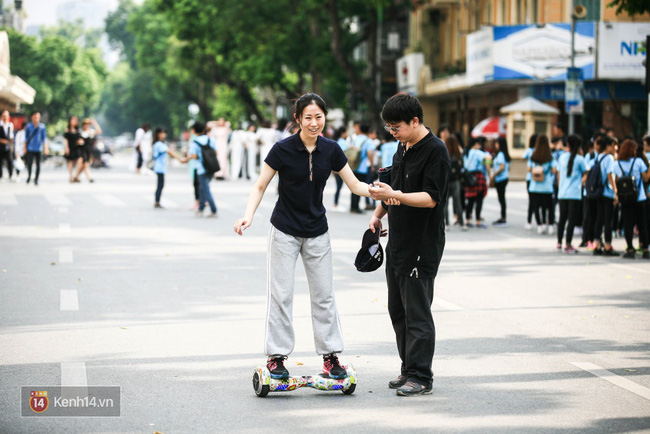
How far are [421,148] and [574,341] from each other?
2717mm

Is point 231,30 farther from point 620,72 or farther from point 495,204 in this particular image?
point 495,204

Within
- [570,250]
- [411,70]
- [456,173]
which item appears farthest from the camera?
[411,70]

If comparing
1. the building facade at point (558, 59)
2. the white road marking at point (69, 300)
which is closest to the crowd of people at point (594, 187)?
the white road marking at point (69, 300)

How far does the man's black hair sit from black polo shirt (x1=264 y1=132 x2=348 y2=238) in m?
0.49

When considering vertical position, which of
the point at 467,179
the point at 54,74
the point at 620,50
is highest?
the point at 54,74

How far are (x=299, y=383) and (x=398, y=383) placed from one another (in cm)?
61

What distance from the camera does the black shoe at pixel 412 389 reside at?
6.34 m

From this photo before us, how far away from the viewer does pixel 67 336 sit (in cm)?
827

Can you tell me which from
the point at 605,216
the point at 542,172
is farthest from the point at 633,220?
the point at 542,172

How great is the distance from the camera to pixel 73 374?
22.5 feet

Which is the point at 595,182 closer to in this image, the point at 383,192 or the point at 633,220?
the point at 633,220

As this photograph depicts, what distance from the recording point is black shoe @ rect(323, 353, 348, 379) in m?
6.42

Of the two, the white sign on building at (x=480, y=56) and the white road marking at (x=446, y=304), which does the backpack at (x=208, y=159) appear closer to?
the white road marking at (x=446, y=304)

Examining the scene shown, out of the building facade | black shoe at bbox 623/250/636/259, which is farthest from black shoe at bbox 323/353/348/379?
the building facade
